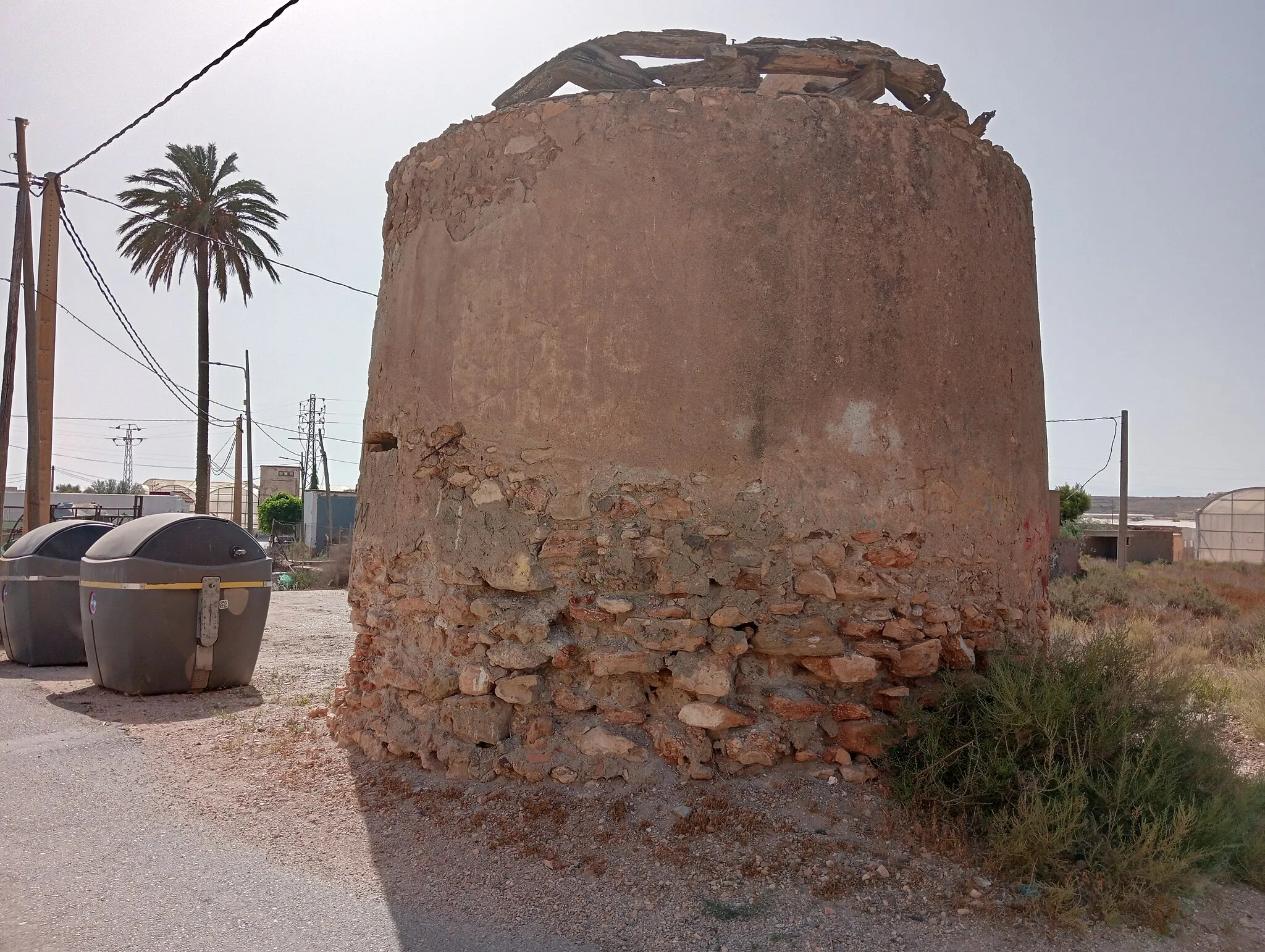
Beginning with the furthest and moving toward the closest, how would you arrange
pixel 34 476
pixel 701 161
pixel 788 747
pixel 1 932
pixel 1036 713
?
pixel 34 476 < pixel 701 161 < pixel 788 747 < pixel 1036 713 < pixel 1 932

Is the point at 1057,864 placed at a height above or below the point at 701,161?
below

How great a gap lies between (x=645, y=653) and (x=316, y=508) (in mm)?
34595

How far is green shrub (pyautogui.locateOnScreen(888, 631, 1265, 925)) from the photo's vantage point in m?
3.52

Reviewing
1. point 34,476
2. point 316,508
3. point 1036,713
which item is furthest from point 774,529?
point 316,508

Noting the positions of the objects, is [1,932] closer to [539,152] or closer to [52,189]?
[539,152]

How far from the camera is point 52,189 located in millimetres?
13445

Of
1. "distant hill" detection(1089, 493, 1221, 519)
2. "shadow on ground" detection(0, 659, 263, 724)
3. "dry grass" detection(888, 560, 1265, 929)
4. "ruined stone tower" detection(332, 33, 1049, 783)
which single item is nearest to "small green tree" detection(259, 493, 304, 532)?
"shadow on ground" detection(0, 659, 263, 724)

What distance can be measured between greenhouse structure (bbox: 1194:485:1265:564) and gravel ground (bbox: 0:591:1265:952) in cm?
3592

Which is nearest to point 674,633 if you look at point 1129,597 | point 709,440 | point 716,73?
point 709,440

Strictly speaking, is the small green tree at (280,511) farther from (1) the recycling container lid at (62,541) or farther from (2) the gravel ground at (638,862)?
(2) the gravel ground at (638,862)

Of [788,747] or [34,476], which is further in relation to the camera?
[34,476]

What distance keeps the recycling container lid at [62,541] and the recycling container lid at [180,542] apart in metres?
1.64

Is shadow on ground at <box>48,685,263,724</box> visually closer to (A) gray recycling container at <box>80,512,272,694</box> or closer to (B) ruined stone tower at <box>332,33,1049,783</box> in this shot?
(A) gray recycling container at <box>80,512,272,694</box>

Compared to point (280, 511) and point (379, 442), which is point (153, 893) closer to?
point (379, 442)
